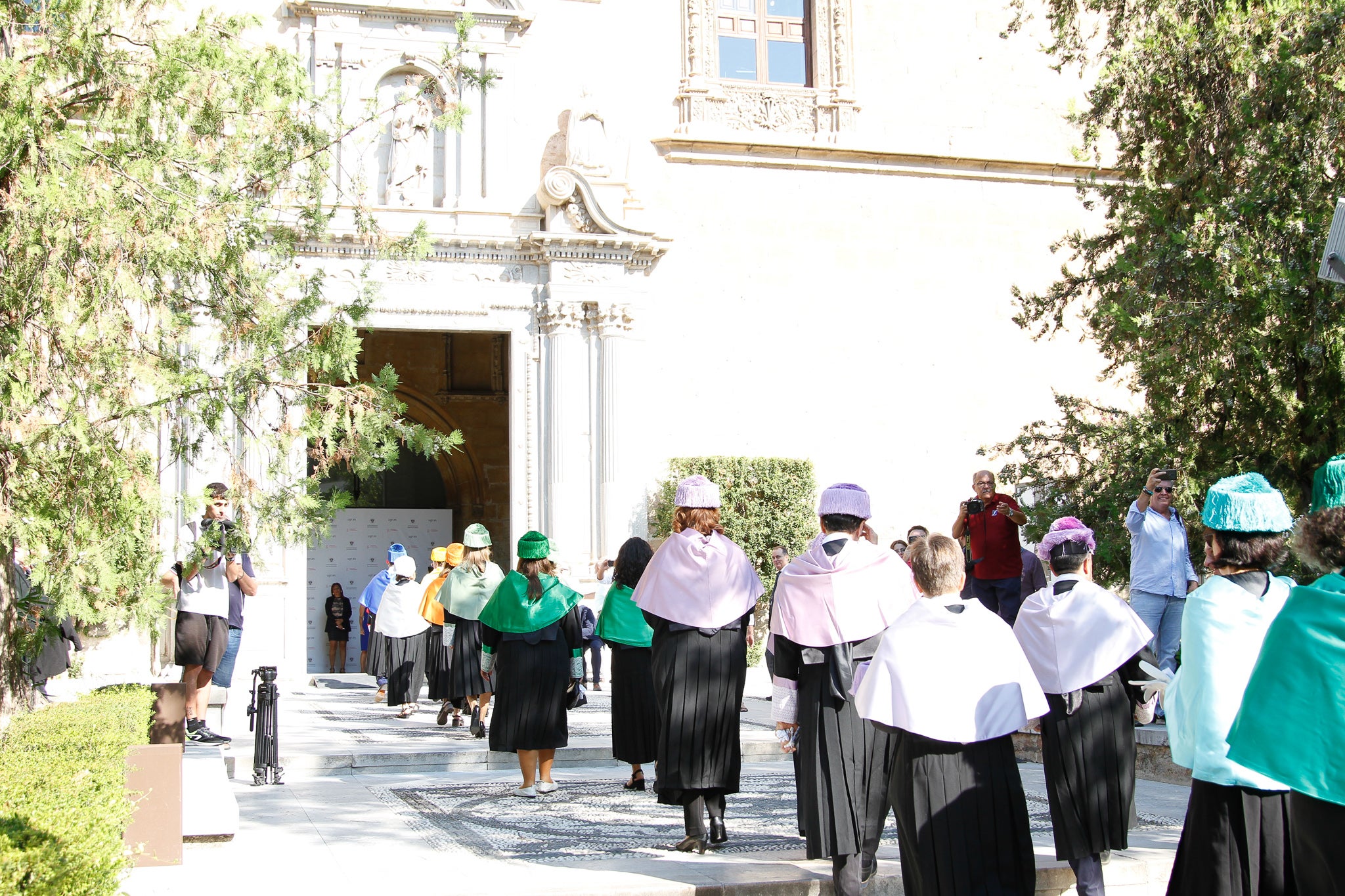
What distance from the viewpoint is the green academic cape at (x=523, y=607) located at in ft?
29.0

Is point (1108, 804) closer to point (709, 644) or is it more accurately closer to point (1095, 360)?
point (709, 644)

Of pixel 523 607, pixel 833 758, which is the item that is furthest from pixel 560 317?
pixel 833 758

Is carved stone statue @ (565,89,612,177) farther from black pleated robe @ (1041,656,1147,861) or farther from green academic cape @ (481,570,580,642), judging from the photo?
black pleated robe @ (1041,656,1147,861)

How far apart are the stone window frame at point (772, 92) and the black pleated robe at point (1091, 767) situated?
14339 mm

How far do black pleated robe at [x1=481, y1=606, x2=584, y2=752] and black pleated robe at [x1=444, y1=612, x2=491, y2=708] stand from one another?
326cm

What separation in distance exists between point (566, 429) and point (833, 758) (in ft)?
40.7

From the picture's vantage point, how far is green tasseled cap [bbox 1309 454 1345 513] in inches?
145

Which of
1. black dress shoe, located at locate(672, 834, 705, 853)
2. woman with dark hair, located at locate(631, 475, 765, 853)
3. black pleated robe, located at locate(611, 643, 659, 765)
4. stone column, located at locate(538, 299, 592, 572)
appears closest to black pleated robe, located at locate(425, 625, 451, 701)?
black pleated robe, located at locate(611, 643, 659, 765)

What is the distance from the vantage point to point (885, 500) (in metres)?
19.7

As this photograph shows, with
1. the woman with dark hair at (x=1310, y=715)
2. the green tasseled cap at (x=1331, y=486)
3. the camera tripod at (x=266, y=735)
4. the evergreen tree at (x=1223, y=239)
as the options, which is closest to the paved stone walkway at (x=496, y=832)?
the camera tripod at (x=266, y=735)

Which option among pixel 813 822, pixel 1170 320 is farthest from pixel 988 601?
pixel 813 822

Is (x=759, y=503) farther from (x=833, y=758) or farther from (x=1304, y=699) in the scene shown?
(x=1304, y=699)

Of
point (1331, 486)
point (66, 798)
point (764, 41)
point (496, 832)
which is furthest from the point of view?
point (764, 41)

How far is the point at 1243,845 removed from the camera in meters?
4.44
